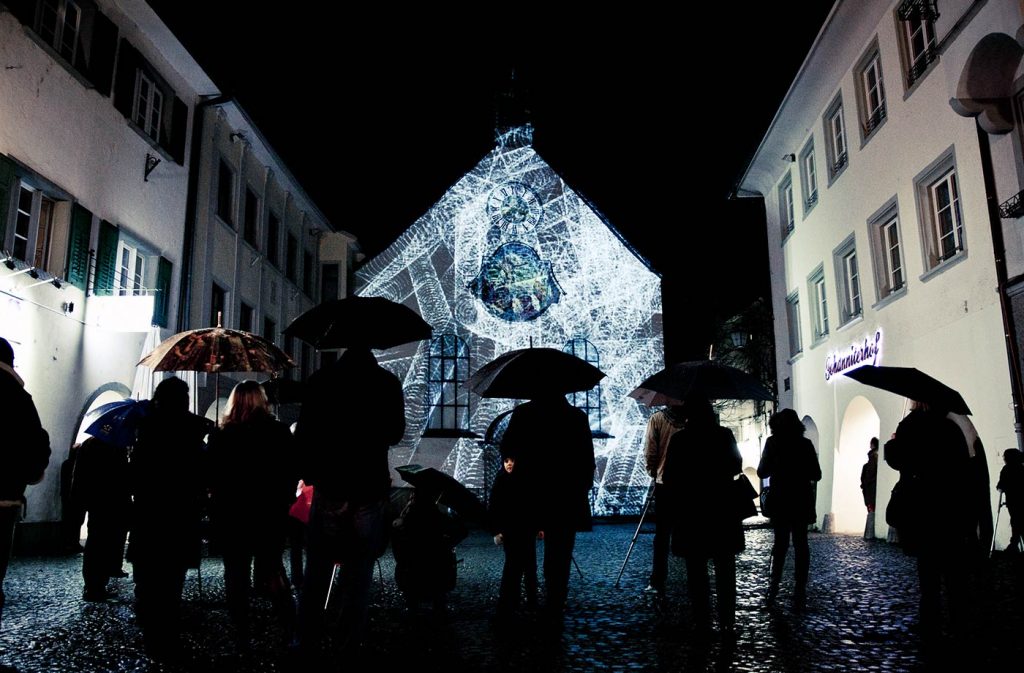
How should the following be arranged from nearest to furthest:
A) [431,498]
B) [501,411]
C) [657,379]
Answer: [431,498] < [657,379] < [501,411]

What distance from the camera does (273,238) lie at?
→ 2402cm

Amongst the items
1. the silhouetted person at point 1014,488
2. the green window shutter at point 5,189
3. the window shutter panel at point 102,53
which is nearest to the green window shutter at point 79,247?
the green window shutter at point 5,189

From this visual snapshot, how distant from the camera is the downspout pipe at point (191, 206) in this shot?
57.5 ft

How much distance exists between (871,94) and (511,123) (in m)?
13.1

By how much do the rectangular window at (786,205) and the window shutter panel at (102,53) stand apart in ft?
49.8

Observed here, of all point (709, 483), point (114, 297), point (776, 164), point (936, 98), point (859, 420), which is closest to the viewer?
point (709, 483)

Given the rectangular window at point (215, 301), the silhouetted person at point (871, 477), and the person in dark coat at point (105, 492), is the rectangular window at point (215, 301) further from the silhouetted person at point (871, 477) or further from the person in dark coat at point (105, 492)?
the silhouetted person at point (871, 477)

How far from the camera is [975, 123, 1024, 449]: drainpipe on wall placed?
10.8 m

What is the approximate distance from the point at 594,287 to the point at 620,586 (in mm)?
17591

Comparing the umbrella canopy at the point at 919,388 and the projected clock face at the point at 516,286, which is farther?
the projected clock face at the point at 516,286

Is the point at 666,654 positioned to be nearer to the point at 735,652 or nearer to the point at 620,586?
the point at 735,652

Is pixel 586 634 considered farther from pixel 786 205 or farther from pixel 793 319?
pixel 786 205

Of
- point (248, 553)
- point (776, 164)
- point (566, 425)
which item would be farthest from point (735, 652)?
point (776, 164)

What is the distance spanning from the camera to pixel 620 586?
839 cm
